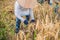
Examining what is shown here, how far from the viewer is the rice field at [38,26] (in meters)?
2.01

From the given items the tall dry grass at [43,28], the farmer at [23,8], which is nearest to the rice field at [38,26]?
the tall dry grass at [43,28]

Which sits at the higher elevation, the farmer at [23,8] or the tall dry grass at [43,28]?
the farmer at [23,8]

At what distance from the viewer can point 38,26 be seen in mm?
2076

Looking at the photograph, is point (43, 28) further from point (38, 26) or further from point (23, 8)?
point (23, 8)

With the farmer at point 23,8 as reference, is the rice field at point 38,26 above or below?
below

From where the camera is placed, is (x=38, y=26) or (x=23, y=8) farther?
(x=38, y=26)

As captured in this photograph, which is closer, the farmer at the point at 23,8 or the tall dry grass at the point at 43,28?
the farmer at the point at 23,8

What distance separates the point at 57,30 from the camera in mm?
2062

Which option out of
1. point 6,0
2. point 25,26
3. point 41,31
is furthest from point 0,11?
point 41,31

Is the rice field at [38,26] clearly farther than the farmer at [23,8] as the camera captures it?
Yes

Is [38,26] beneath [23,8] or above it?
beneath

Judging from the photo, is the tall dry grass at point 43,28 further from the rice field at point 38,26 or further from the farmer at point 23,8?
the farmer at point 23,8

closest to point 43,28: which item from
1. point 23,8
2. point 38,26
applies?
point 38,26

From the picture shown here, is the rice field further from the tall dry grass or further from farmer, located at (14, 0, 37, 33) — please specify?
farmer, located at (14, 0, 37, 33)
